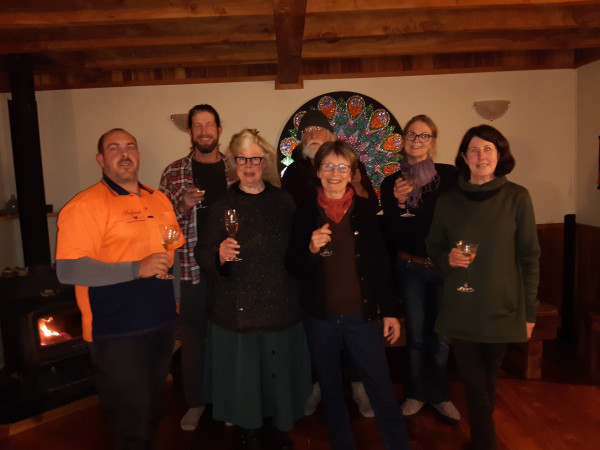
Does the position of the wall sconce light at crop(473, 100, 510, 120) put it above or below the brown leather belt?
above

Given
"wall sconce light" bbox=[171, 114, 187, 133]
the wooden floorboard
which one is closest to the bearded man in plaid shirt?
the wooden floorboard

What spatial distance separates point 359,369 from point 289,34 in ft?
7.01

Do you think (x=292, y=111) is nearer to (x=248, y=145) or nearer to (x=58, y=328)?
(x=248, y=145)

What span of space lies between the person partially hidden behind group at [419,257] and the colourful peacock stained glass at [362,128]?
209cm

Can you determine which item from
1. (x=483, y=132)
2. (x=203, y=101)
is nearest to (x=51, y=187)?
(x=203, y=101)

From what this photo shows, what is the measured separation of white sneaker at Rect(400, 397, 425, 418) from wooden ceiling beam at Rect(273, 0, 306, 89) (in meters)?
2.51

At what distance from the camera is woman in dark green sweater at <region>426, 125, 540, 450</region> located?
6.44 feet

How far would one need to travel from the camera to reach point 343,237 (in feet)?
6.69

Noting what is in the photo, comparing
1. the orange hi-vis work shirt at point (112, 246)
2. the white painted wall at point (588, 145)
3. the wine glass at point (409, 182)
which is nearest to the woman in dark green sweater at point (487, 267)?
the wine glass at point (409, 182)

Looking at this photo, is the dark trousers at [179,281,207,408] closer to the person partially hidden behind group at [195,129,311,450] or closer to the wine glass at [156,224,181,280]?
the person partially hidden behind group at [195,129,311,450]

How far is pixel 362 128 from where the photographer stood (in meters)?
4.66

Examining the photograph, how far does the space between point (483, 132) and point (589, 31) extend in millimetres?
2696

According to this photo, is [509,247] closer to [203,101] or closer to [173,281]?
[173,281]

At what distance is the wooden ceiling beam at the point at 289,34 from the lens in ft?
7.83
